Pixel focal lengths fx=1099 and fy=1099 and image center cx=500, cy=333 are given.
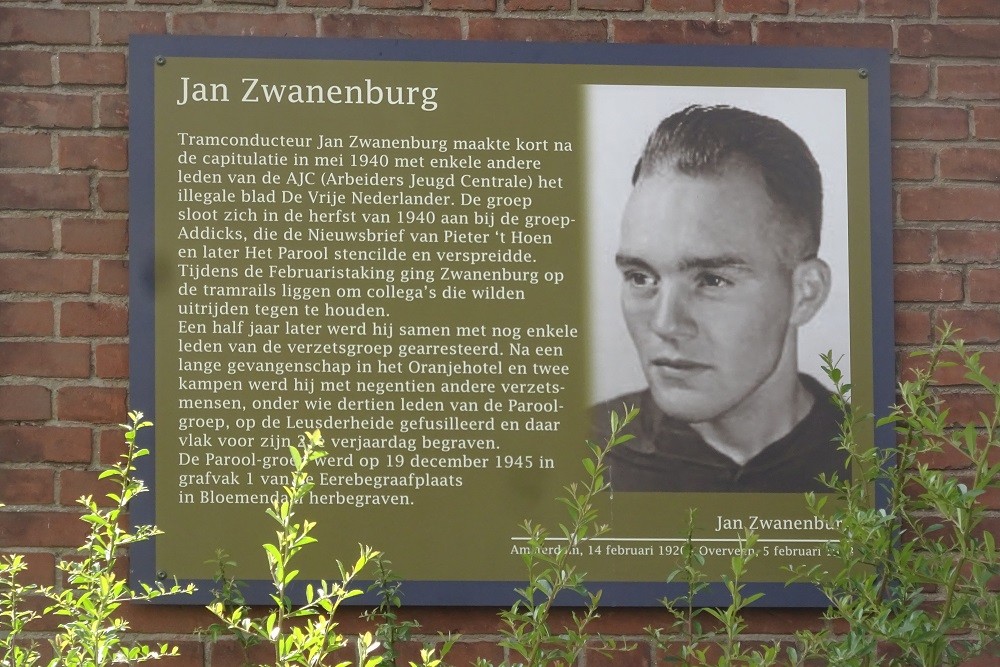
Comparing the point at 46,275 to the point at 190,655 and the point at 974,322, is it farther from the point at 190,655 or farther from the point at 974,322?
the point at 974,322

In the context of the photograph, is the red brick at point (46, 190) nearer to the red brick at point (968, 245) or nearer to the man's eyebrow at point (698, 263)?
the man's eyebrow at point (698, 263)

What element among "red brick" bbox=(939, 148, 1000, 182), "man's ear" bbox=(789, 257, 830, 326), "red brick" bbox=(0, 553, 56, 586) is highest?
"red brick" bbox=(939, 148, 1000, 182)

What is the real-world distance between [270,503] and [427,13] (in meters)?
1.21

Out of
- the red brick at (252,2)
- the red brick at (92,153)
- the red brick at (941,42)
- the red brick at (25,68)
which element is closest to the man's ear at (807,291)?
the red brick at (941,42)

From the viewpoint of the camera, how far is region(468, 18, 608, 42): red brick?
8.61 ft

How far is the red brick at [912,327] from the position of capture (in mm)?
2609

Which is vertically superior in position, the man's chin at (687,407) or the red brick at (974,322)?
the red brick at (974,322)

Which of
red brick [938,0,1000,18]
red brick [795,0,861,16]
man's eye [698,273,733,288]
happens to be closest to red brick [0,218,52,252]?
man's eye [698,273,733,288]

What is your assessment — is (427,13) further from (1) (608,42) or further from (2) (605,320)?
(2) (605,320)

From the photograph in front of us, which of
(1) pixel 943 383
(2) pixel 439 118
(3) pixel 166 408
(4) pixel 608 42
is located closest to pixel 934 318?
(1) pixel 943 383

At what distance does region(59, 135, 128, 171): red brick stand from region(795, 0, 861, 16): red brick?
164cm

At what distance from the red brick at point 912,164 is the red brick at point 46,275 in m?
1.93

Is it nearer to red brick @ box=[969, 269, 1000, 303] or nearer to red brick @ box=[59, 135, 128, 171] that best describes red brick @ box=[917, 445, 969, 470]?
red brick @ box=[969, 269, 1000, 303]

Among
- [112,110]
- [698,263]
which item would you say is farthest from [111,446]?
[698,263]
